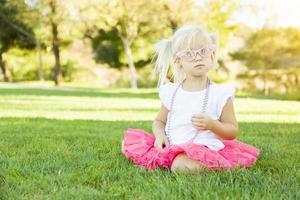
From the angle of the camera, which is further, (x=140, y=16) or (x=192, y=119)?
(x=140, y=16)

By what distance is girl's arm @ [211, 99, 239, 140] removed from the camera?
368 centimetres

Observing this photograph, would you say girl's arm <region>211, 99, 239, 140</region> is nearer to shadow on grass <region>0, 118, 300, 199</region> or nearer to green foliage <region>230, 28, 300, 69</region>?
shadow on grass <region>0, 118, 300, 199</region>

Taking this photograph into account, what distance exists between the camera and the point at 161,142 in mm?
4023

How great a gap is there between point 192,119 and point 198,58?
1.65ft

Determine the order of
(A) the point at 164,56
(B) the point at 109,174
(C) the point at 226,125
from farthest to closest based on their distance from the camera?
(A) the point at 164,56
(C) the point at 226,125
(B) the point at 109,174

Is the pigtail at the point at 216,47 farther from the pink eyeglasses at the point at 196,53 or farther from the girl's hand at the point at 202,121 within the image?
the girl's hand at the point at 202,121

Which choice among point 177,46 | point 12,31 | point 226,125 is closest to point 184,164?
point 226,125

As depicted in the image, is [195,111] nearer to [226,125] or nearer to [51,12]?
[226,125]

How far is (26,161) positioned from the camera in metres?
4.07

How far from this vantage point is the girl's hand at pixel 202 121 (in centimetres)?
359

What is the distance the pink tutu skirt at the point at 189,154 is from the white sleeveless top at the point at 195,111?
115 mm

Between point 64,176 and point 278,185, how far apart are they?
137cm

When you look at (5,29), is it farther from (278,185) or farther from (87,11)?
(278,185)

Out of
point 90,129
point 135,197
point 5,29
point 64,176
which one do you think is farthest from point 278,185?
point 5,29
